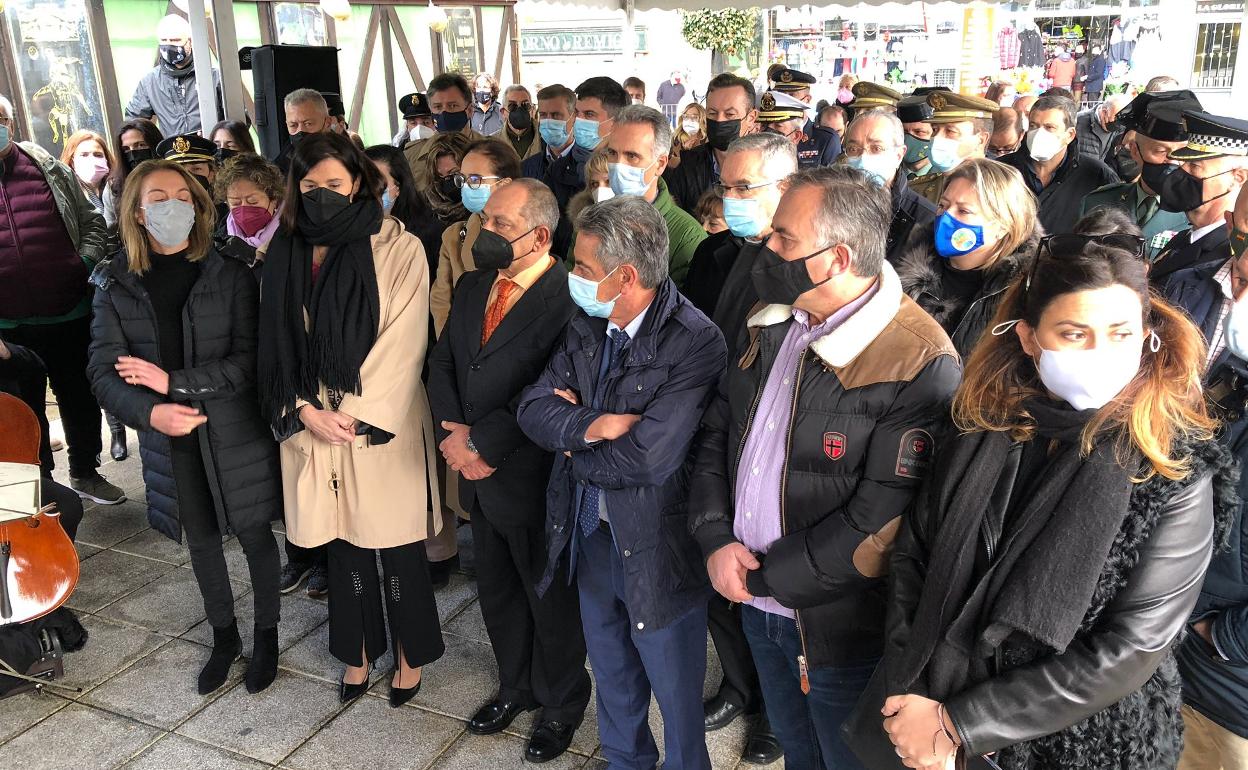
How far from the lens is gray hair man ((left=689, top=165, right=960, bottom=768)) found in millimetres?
2041

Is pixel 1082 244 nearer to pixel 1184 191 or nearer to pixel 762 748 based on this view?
pixel 1184 191

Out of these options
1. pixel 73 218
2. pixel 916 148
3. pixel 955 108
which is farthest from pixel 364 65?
pixel 955 108

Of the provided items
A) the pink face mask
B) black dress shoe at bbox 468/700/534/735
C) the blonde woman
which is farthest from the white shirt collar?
the pink face mask

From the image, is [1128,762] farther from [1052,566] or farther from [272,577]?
[272,577]

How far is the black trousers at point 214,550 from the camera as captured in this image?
3.45m

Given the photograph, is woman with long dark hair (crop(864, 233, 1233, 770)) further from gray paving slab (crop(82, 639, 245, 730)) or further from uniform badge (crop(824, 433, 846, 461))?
gray paving slab (crop(82, 639, 245, 730))

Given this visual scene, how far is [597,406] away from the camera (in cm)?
261

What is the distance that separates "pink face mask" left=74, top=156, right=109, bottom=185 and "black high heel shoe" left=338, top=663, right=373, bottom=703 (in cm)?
395

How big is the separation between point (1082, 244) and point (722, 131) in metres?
3.43

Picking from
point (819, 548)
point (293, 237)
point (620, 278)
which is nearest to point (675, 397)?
point (620, 278)

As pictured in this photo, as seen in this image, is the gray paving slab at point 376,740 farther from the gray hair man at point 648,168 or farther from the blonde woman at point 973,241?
the blonde woman at point 973,241

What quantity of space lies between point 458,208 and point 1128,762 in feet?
12.0

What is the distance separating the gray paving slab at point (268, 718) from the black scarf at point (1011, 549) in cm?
227

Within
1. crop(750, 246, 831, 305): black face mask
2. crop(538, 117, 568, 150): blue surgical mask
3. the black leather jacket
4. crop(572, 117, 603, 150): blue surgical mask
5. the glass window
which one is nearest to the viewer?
the black leather jacket
